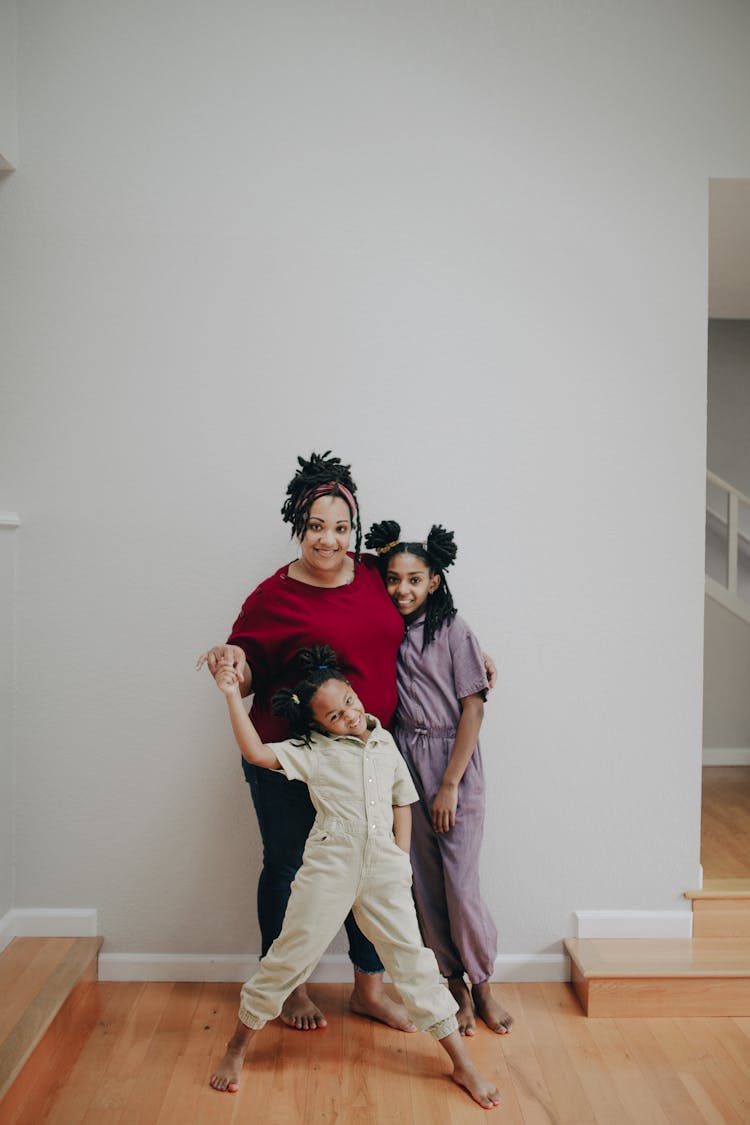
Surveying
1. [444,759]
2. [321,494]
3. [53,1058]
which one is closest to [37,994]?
[53,1058]

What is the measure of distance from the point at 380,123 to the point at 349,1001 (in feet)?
7.95

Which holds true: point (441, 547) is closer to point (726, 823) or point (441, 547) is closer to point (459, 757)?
point (459, 757)

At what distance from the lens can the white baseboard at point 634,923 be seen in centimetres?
251

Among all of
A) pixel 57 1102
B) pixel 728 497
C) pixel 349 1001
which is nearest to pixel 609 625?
pixel 349 1001

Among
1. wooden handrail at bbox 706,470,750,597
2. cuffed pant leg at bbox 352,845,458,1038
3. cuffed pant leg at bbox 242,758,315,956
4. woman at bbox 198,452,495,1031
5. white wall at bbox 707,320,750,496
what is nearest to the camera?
cuffed pant leg at bbox 352,845,458,1038

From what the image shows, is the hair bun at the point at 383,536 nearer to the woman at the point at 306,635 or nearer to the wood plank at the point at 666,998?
the woman at the point at 306,635

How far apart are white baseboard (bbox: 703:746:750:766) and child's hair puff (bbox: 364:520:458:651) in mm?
2658

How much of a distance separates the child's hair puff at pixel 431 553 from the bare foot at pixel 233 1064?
1003 mm

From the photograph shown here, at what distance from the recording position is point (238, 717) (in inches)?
73.9

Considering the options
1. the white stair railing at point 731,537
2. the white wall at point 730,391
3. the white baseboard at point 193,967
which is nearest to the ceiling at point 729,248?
the white wall at point 730,391

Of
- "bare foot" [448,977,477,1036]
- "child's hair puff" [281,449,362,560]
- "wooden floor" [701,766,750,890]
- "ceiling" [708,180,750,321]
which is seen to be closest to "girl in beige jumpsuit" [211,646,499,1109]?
"bare foot" [448,977,477,1036]

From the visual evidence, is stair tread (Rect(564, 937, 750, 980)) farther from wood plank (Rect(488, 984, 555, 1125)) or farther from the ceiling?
the ceiling

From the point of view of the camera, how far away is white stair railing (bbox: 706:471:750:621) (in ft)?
14.6

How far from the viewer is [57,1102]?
1.92 m
